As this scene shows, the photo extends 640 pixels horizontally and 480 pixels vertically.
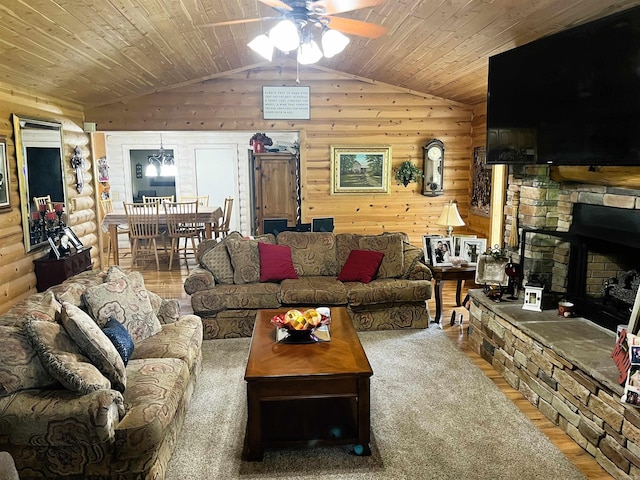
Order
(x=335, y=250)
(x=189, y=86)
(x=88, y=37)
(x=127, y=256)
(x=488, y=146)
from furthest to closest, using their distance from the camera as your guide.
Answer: (x=127, y=256), (x=189, y=86), (x=335, y=250), (x=488, y=146), (x=88, y=37)

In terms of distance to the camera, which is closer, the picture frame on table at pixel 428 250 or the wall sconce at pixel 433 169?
the picture frame on table at pixel 428 250

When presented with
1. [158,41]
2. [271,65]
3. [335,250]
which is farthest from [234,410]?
[271,65]

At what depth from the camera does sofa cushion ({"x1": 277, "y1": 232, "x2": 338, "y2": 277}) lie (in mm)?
5199

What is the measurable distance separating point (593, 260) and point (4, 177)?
200 inches

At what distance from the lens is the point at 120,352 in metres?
2.92

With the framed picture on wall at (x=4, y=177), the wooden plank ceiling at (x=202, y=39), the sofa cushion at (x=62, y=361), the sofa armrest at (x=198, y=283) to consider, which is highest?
the wooden plank ceiling at (x=202, y=39)

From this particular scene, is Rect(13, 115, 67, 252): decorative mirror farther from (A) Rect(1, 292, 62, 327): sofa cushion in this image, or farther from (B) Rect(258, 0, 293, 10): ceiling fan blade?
(B) Rect(258, 0, 293, 10): ceiling fan blade

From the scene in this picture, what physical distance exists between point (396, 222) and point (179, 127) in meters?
3.40

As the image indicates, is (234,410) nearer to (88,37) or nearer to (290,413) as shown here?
(290,413)

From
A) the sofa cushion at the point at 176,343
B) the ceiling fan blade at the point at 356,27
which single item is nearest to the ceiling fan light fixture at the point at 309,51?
the ceiling fan blade at the point at 356,27

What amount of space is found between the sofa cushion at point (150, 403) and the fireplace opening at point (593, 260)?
2924 mm

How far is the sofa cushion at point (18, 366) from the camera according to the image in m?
2.36

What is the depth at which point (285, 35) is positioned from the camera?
9.46 feet

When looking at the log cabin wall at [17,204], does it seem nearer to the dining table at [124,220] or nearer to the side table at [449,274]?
the dining table at [124,220]
